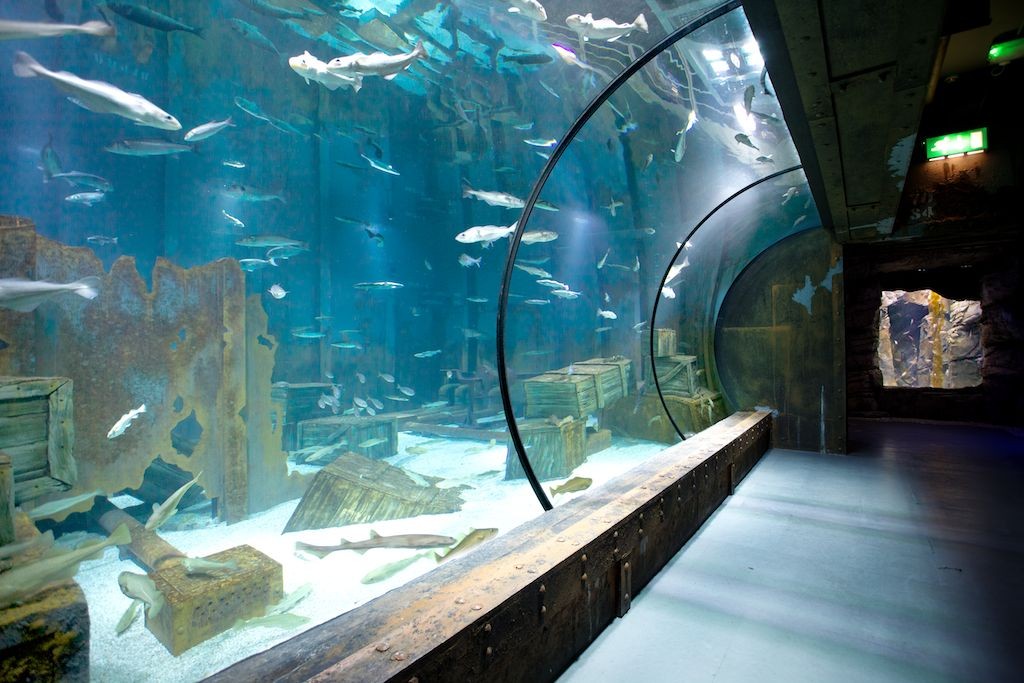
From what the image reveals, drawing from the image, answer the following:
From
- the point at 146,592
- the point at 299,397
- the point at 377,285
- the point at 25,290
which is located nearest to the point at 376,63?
the point at 25,290

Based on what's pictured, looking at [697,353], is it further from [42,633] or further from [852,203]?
[42,633]

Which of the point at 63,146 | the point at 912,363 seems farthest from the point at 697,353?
the point at 912,363

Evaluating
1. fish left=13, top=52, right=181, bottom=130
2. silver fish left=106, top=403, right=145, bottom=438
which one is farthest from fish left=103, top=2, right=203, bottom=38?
silver fish left=106, top=403, right=145, bottom=438

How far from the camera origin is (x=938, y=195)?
659 cm

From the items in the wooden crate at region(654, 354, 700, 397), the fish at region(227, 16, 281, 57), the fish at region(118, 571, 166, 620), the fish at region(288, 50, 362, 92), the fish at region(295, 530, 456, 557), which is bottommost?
the fish at region(295, 530, 456, 557)

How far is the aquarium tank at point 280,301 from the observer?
4254mm

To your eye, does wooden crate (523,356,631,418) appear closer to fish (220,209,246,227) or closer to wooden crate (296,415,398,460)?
wooden crate (296,415,398,460)

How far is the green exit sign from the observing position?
638cm

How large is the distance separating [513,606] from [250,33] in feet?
81.8

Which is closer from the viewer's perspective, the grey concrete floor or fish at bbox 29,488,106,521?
the grey concrete floor

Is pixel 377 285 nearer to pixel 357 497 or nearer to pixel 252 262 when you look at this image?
pixel 252 262

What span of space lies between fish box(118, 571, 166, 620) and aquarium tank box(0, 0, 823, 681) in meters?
0.03

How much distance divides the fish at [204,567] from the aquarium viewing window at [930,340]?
24932 mm

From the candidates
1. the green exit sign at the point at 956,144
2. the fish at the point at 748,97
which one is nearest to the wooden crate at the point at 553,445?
the fish at the point at 748,97
